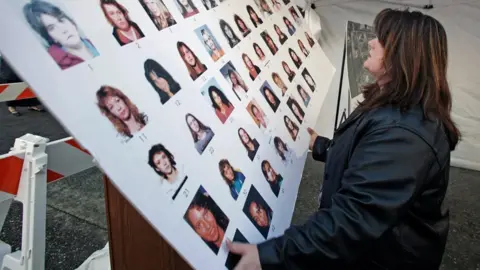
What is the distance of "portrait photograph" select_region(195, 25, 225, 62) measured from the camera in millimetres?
1065

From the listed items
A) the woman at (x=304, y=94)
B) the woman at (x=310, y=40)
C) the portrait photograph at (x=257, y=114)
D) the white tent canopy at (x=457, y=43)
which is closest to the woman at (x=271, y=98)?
the portrait photograph at (x=257, y=114)

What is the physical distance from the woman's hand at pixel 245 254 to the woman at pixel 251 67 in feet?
2.00

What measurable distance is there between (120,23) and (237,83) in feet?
1.47

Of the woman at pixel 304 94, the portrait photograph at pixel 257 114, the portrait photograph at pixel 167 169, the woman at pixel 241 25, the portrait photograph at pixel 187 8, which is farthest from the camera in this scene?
the woman at pixel 304 94

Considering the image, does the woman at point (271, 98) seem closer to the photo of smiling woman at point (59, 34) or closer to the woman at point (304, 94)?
the woman at point (304, 94)

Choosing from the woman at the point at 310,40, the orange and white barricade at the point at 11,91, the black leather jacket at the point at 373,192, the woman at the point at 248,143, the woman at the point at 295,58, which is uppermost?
the orange and white barricade at the point at 11,91

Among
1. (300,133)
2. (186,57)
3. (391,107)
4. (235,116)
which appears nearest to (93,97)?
(186,57)

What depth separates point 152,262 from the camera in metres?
1.37

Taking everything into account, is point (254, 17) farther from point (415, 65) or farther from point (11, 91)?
point (11, 91)

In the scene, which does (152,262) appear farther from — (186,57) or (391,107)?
(391,107)

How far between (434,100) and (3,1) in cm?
95

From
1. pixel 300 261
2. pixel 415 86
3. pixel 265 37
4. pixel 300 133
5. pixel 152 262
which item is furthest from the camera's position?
pixel 265 37

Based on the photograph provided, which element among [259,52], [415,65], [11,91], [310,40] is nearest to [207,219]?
[415,65]

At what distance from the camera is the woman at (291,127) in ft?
4.63
